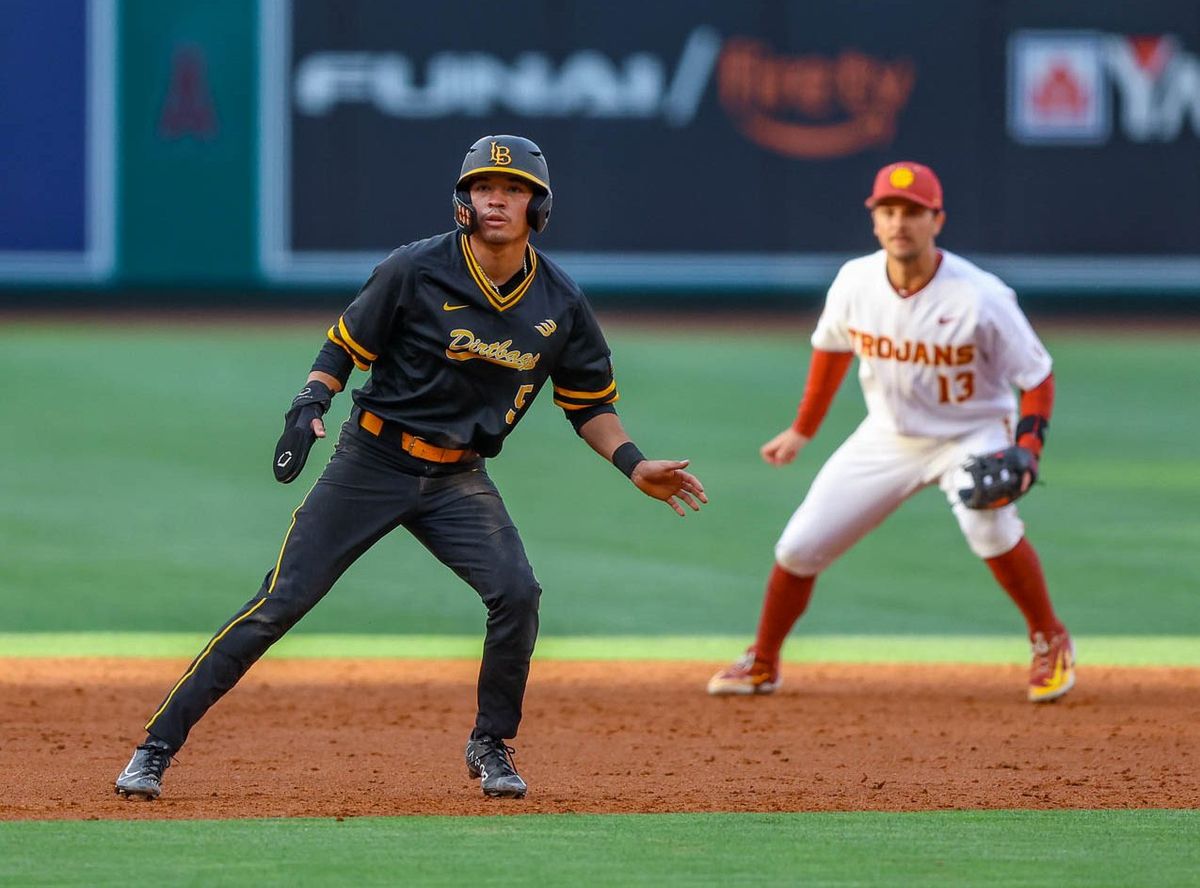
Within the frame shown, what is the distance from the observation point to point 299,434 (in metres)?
6.11

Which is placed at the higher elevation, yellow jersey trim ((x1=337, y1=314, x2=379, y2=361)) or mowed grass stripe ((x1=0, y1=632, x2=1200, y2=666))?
yellow jersey trim ((x1=337, y1=314, x2=379, y2=361))

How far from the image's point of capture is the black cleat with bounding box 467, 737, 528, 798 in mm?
6387

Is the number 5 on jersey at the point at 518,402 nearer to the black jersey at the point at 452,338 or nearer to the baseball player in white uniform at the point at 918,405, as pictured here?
the black jersey at the point at 452,338

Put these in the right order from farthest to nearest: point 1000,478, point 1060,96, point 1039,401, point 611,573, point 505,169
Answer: point 1060,96, point 611,573, point 1039,401, point 1000,478, point 505,169

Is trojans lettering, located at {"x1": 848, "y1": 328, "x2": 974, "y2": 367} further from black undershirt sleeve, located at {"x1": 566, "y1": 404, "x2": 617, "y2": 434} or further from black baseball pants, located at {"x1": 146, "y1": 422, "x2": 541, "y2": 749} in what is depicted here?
black baseball pants, located at {"x1": 146, "y1": 422, "x2": 541, "y2": 749}

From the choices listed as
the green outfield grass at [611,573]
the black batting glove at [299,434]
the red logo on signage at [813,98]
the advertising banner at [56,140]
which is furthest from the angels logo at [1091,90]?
the black batting glove at [299,434]

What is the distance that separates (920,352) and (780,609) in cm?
118

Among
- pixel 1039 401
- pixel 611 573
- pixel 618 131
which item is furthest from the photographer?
pixel 618 131

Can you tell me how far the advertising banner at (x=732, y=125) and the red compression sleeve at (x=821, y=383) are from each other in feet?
56.1

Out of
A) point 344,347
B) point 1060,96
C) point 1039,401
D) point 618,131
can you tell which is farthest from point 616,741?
point 1060,96

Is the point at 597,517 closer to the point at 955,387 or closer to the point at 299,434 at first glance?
the point at 955,387

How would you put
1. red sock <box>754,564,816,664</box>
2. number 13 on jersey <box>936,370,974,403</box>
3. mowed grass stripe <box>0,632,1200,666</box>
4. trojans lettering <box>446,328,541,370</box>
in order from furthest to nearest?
mowed grass stripe <box>0,632,1200,666</box> → red sock <box>754,564,816,664</box> → number 13 on jersey <box>936,370,974,403</box> → trojans lettering <box>446,328,541,370</box>

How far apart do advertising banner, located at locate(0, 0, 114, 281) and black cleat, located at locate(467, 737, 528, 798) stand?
2018cm

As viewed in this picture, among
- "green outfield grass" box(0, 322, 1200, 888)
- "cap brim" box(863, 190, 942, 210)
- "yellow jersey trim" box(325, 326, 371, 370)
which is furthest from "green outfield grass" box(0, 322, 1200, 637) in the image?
"yellow jersey trim" box(325, 326, 371, 370)
